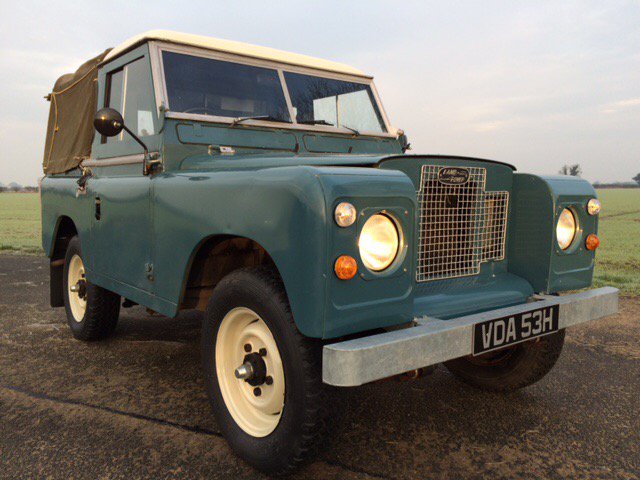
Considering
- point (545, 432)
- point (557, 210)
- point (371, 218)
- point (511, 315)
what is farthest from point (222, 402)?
point (557, 210)

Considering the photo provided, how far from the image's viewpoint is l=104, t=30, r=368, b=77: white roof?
11.2 ft

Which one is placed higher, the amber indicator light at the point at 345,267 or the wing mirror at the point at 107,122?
the wing mirror at the point at 107,122

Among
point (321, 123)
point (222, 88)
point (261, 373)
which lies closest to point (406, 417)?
point (261, 373)

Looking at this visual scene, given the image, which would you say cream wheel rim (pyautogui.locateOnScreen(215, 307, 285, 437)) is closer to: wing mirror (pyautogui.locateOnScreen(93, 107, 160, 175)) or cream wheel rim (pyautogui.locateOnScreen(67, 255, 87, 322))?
wing mirror (pyautogui.locateOnScreen(93, 107, 160, 175))

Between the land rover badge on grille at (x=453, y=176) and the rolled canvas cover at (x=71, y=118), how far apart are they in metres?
3.17

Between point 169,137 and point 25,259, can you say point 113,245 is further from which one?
point 25,259

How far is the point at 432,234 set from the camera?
2566mm

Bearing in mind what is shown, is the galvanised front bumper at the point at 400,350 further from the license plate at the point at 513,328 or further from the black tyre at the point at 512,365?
the black tyre at the point at 512,365

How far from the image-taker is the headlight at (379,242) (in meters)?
2.07

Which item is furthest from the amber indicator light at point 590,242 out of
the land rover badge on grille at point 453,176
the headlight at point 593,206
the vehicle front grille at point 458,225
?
the land rover badge on grille at point 453,176

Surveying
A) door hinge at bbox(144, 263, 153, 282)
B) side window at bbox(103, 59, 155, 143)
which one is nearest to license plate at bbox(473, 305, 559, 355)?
door hinge at bbox(144, 263, 153, 282)

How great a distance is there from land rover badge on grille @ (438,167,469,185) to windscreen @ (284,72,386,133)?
55.1 inches

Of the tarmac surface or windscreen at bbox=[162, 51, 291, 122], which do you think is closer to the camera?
the tarmac surface

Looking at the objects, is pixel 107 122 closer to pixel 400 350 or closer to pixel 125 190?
pixel 125 190
